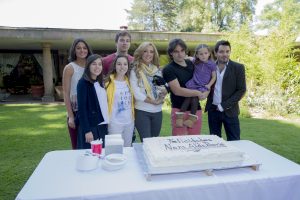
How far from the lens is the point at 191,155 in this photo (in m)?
1.62

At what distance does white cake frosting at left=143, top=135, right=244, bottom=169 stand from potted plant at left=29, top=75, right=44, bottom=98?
10.9 meters

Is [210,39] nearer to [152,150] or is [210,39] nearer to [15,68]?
[152,150]

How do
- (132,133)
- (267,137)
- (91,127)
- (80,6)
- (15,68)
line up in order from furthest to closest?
(80,6) → (15,68) → (267,137) → (132,133) → (91,127)

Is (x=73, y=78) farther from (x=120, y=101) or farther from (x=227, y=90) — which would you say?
(x=227, y=90)

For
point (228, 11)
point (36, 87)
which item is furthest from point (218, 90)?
point (228, 11)

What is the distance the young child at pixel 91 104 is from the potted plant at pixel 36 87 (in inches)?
394

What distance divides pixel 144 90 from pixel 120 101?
29 cm

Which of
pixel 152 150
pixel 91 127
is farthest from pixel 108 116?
pixel 152 150

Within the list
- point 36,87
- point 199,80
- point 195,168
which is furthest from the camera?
point 36,87

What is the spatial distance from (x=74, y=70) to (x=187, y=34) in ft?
24.5

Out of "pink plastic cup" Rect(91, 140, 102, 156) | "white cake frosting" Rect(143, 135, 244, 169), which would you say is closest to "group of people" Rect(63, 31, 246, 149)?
"pink plastic cup" Rect(91, 140, 102, 156)

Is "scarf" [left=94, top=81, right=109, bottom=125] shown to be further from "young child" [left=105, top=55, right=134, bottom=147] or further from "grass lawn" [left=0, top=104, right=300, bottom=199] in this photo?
"grass lawn" [left=0, top=104, right=300, bottom=199]

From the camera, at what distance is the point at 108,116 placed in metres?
2.49

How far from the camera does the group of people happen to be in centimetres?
244
